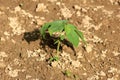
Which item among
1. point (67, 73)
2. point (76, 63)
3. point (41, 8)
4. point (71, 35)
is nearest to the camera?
point (71, 35)

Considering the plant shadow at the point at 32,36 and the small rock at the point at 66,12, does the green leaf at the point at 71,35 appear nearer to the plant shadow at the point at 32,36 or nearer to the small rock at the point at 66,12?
the plant shadow at the point at 32,36

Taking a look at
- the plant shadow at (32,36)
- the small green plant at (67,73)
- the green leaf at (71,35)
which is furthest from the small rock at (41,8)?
the small green plant at (67,73)

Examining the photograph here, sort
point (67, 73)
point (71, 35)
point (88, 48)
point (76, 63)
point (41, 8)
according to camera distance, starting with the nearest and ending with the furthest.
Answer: point (71, 35) → point (67, 73) → point (76, 63) → point (88, 48) → point (41, 8)

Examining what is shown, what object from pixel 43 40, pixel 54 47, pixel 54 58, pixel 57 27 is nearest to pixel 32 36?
pixel 43 40

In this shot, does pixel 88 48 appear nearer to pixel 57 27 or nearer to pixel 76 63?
pixel 76 63

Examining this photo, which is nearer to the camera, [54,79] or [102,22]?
[54,79]

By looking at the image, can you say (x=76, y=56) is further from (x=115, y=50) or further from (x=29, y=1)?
(x=29, y=1)

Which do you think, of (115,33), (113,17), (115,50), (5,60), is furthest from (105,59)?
(5,60)

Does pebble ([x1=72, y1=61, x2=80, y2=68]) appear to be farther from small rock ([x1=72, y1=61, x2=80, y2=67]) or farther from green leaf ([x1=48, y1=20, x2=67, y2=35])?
green leaf ([x1=48, y1=20, x2=67, y2=35])
